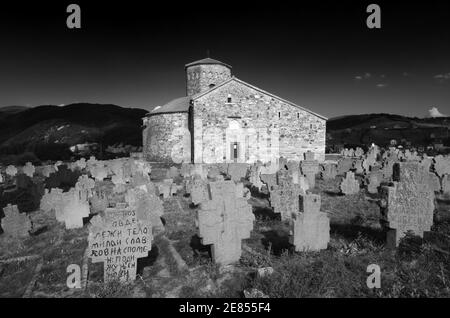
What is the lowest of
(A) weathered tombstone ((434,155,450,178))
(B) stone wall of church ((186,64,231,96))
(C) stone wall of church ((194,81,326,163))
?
(A) weathered tombstone ((434,155,450,178))

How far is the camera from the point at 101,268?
5.40 metres

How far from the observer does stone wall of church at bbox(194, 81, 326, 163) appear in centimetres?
2295

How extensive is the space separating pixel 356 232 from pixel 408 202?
1367mm

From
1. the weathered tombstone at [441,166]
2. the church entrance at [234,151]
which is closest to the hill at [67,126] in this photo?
the church entrance at [234,151]

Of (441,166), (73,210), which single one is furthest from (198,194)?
(441,166)

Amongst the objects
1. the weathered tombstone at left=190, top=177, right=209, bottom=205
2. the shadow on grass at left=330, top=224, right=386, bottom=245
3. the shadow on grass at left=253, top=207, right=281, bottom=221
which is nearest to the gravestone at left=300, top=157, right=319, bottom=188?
the shadow on grass at left=253, top=207, right=281, bottom=221

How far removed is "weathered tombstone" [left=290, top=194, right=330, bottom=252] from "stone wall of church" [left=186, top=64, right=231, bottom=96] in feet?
88.3

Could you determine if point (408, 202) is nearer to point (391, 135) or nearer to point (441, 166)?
point (441, 166)

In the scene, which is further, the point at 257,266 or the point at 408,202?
the point at 408,202

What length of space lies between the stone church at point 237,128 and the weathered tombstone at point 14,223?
15520 millimetres

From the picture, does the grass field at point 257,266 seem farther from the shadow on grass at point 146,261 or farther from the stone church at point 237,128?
the stone church at point 237,128

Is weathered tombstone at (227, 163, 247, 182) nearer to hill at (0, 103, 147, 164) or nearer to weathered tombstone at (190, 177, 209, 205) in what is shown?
weathered tombstone at (190, 177, 209, 205)

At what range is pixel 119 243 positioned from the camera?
16.4 feet
